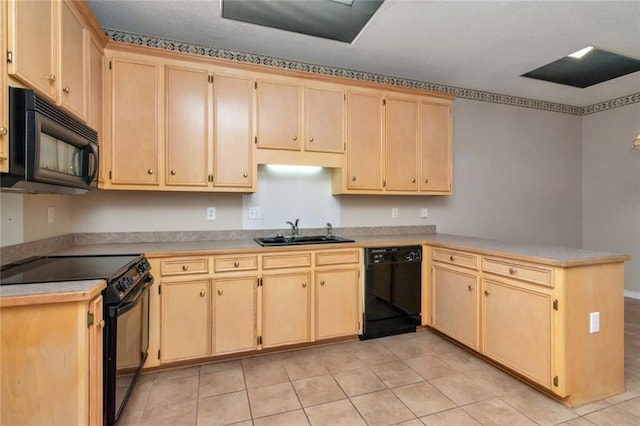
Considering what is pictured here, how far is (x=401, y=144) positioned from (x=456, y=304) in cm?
160

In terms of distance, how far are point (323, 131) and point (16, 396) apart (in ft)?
8.42

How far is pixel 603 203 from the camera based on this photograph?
14.5ft

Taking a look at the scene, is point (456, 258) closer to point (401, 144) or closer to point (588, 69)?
point (401, 144)

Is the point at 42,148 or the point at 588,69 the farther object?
the point at 588,69

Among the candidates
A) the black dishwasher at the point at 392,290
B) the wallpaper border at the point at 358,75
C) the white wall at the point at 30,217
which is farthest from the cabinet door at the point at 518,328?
the white wall at the point at 30,217

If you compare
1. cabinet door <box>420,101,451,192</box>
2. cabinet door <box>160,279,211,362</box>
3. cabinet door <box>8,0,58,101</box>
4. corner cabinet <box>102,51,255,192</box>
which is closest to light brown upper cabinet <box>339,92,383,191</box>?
cabinet door <box>420,101,451,192</box>

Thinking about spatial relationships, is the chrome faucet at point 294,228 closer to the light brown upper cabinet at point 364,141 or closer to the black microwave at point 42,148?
the light brown upper cabinet at point 364,141

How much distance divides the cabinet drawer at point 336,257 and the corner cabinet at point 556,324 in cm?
101

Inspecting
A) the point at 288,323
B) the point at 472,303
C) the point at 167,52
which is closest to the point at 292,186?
the point at 288,323

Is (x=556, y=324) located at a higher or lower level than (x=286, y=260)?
lower

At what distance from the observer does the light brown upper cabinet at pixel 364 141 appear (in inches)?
121

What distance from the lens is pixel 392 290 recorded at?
2.97 m

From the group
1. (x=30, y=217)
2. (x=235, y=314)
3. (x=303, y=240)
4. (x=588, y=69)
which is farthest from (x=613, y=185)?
(x=30, y=217)

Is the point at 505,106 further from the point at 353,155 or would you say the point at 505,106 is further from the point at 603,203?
the point at 353,155
